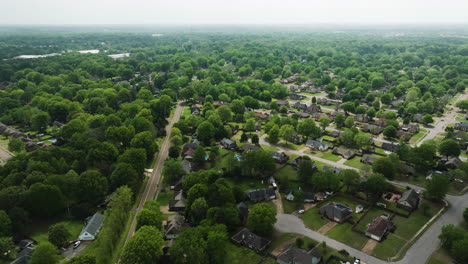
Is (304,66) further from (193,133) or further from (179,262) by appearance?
(179,262)

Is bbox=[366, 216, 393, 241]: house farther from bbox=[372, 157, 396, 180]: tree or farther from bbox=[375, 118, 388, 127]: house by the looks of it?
bbox=[375, 118, 388, 127]: house

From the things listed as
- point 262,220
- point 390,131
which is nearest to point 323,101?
point 390,131

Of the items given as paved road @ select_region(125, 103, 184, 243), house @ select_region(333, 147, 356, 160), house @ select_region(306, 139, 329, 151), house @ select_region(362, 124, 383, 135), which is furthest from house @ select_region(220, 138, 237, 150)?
house @ select_region(362, 124, 383, 135)

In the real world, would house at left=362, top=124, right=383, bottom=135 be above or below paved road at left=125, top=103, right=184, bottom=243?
above

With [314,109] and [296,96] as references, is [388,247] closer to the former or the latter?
[314,109]

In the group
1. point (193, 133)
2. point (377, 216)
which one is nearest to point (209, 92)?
point (193, 133)

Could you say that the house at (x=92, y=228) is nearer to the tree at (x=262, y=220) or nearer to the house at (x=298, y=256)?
the tree at (x=262, y=220)

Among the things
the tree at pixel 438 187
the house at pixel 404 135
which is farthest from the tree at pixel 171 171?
the house at pixel 404 135
